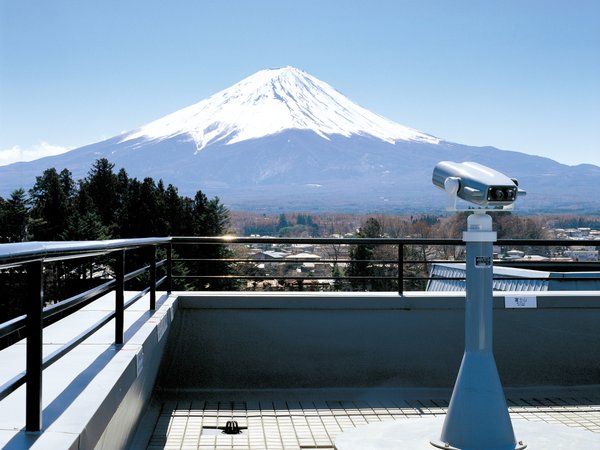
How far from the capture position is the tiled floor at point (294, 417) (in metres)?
4.63

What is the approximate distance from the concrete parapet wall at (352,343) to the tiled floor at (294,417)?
0.35 m

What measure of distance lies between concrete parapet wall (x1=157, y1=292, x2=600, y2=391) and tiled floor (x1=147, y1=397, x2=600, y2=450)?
35cm

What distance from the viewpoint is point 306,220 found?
527 feet

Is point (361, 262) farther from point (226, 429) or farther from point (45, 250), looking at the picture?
point (45, 250)

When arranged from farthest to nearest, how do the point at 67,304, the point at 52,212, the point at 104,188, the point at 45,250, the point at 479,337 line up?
the point at 104,188 < the point at 52,212 < the point at 479,337 < the point at 67,304 < the point at 45,250

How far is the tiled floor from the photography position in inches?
182

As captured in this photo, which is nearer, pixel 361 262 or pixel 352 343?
pixel 352 343

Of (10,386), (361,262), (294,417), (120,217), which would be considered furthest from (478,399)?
(120,217)

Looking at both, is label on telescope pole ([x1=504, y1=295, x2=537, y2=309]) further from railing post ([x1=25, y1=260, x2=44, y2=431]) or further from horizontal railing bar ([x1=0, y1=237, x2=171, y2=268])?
railing post ([x1=25, y1=260, x2=44, y2=431])

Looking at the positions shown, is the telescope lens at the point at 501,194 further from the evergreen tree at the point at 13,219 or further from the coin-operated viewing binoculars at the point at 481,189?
the evergreen tree at the point at 13,219

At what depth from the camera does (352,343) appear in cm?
614

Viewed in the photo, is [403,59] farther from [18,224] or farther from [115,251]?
[115,251]

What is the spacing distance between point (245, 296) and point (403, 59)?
622ft

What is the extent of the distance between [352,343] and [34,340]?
13.5ft
